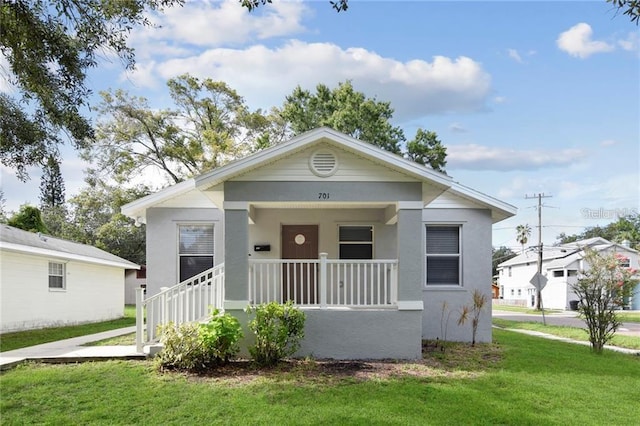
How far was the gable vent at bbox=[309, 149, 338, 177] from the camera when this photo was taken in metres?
9.70

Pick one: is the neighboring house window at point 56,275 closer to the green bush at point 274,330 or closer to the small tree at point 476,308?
the green bush at point 274,330

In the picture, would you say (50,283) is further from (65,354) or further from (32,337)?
(65,354)

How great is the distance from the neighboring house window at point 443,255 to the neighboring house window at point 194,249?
18.6 feet

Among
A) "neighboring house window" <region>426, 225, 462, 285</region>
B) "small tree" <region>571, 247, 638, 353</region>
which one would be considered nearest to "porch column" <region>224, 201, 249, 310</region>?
"neighboring house window" <region>426, 225, 462, 285</region>

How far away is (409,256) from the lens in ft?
31.5

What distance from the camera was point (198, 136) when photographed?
96.1ft

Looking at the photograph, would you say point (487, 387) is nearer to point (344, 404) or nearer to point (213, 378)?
point (344, 404)

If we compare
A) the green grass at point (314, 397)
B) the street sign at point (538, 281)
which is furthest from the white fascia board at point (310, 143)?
the street sign at point (538, 281)

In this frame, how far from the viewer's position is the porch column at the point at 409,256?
31.3 ft

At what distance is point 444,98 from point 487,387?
11.3 metres

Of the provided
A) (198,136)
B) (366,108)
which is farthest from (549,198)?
(198,136)

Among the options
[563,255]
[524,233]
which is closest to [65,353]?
[563,255]

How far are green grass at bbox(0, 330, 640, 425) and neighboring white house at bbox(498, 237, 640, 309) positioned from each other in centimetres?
3213

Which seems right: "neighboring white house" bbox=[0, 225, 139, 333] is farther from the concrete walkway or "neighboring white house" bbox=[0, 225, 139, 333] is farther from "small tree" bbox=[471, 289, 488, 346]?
"small tree" bbox=[471, 289, 488, 346]
